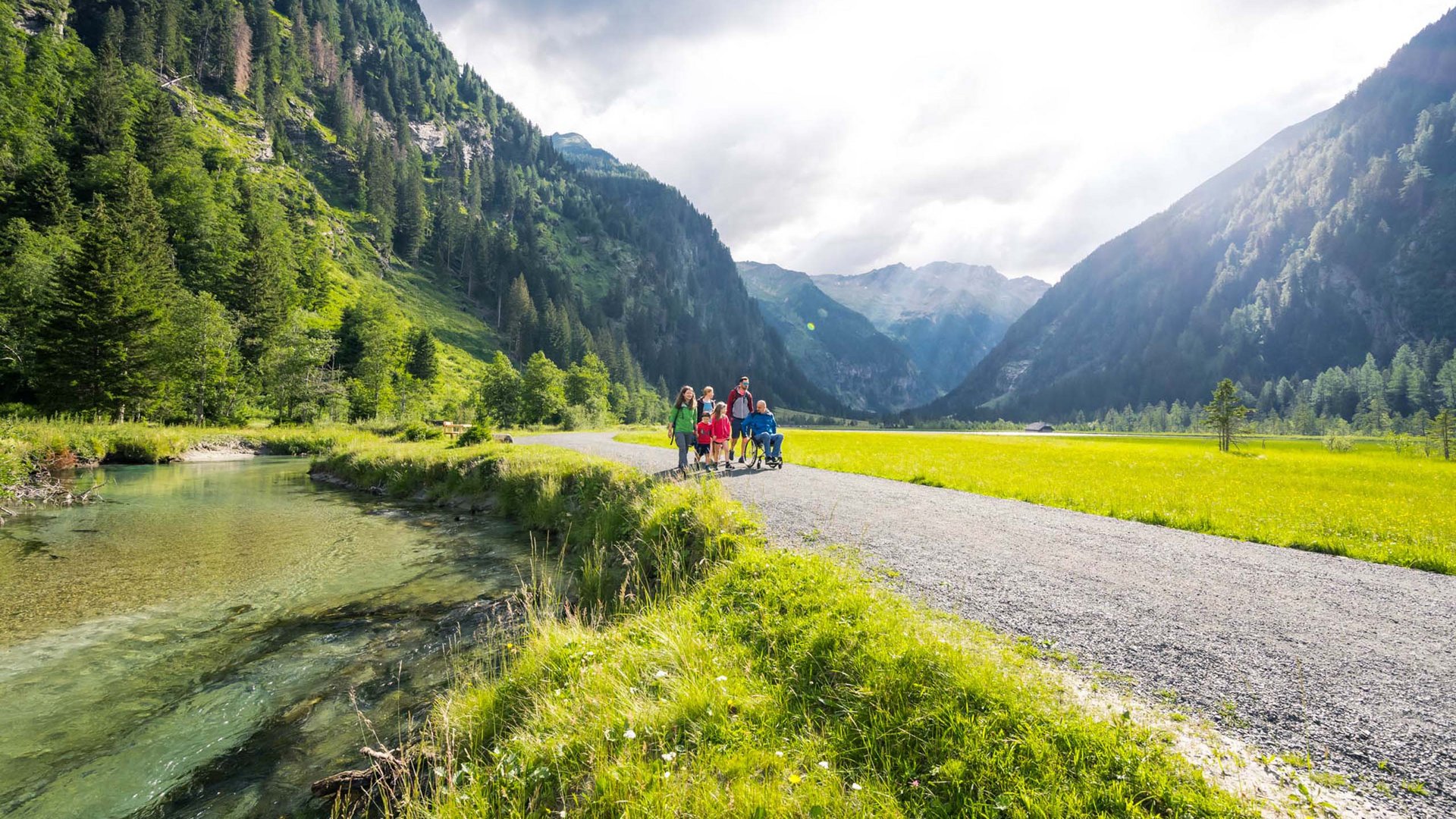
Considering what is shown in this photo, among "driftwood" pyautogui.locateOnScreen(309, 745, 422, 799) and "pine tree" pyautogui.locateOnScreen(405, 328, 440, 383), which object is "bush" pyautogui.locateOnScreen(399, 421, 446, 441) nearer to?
"driftwood" pyautogui.locateOnScreen(309, 745, 422, 799)

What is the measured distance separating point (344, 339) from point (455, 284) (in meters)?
78.3

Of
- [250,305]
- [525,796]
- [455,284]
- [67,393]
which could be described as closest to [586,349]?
[455,284]

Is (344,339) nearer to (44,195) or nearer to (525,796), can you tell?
(44,195)

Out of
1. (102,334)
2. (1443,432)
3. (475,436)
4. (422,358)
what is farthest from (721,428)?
(422,358)

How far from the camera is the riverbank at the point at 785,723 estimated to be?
3.57 m

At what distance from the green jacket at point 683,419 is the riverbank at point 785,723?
9466 mm

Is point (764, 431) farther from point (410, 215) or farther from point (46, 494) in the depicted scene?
point (410, 215)

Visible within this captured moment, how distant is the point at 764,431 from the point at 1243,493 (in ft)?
50.6

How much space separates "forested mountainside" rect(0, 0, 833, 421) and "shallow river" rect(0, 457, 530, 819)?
43.7m

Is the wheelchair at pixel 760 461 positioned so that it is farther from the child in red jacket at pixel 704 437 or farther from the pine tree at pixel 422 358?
the pine tree at pixel 422 358

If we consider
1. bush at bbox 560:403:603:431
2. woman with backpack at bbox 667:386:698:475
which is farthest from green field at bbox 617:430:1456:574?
bush at bbox 560:403:603:431

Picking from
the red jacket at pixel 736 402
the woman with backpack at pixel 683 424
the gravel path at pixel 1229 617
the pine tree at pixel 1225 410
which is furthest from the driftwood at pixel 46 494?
the pine tree at pixel 1225 410

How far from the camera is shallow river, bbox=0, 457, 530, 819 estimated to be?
554 centimetres

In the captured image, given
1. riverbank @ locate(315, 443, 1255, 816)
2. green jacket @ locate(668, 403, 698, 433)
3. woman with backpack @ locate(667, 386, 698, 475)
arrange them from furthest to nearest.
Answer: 1. green jacket @ locate(668, 403, 698, 433)
2. woman with backpack @ locate(667, 386, 698, 475)
3. riverbank @ locate(315, 443, 1255, 816)
